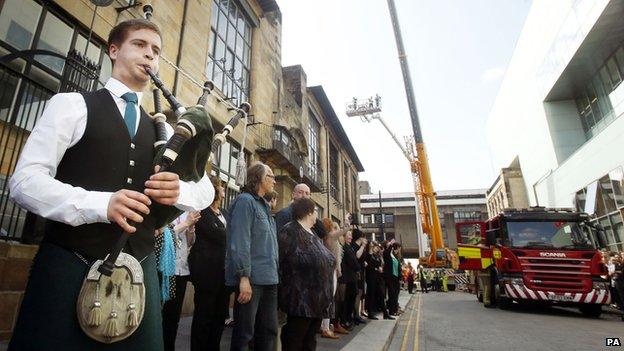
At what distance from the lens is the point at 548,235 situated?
967 cm

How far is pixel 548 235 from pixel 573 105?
17373 millimetres

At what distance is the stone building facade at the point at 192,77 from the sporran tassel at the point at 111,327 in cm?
111

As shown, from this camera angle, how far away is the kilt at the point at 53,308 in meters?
1.04

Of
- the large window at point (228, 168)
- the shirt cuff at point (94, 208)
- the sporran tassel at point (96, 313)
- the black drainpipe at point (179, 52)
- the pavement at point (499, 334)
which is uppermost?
the black drainpipe at point (179, 52)

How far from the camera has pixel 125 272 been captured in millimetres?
1136

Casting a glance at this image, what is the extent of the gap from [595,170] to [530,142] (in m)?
10.2

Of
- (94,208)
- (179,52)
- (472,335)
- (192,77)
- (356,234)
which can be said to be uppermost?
(179,52)

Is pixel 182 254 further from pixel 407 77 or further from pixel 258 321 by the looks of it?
pixel 407 77

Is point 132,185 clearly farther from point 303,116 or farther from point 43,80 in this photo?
point 303,116

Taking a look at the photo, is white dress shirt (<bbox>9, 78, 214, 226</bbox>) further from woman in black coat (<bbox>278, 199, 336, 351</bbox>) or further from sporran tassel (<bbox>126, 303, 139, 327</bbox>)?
woman in black coat (<bbox>278, 199, 336, 351</bbox>)

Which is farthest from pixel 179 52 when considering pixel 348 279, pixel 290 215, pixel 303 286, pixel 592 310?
pixel 592 310

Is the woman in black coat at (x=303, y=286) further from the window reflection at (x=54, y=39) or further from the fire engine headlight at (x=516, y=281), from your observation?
the fire engine headlight at (x=516, y=281)

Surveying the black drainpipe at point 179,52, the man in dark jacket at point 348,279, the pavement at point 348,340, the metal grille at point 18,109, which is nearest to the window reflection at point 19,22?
the metal grille at point 18,109

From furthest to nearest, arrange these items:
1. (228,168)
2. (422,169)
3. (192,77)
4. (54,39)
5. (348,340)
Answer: (422,169) → (228,168) → (192,77) → (54,39) → (348,340)
